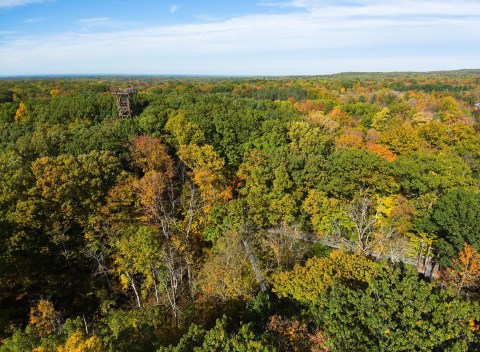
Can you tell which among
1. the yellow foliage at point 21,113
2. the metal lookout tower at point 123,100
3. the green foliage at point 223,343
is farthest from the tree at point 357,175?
the yellow foliage at point 21,113

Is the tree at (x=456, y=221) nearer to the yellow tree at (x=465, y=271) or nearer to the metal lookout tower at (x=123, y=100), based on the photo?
the yellow tree at (x=465, y=271)

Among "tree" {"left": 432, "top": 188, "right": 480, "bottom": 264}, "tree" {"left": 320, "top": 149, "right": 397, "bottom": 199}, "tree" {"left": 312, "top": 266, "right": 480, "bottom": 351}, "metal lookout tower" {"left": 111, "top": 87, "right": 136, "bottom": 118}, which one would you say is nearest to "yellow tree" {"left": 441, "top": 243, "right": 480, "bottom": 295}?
"tree" {"left": 432, "top": 188, "right": 480, "bottom": 264}

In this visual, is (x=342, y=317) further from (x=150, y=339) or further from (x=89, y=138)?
(x=89, y=138)

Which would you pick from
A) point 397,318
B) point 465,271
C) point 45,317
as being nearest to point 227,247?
point 397,318

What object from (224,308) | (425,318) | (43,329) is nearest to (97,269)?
(43,329)

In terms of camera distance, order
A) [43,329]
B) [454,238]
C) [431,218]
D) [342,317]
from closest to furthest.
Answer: [342,317] < [43,329] < [454,238] < [431,218]

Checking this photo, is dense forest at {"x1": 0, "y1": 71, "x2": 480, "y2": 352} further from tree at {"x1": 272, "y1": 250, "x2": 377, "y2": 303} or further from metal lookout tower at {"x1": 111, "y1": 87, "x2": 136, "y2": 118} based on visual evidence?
metal lookout tower at {"x1": 111, "y1": 87, "x2": 136, "y2": 118}
